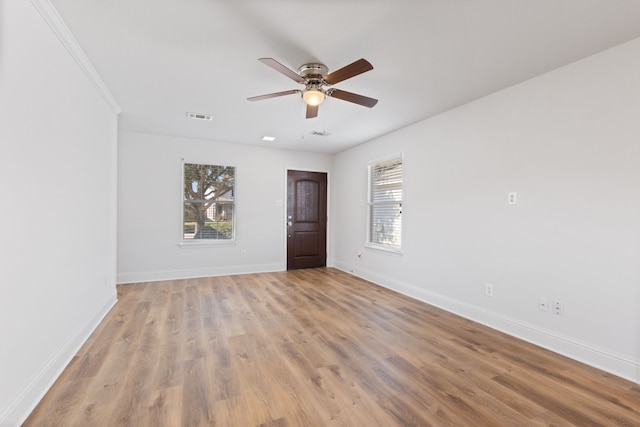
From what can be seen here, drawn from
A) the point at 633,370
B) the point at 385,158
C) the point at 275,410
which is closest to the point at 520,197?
the point at 633,370

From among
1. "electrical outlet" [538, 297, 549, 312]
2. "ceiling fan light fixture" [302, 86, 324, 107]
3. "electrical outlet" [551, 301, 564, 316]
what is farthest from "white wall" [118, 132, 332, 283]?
"electrical outlet" [551, 301, 564, 316]

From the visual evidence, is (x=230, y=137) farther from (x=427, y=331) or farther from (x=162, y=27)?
(x=427, y=331)

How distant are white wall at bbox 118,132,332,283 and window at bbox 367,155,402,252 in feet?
5.98

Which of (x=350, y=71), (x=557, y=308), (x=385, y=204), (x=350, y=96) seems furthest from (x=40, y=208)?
(x=385, y=204)

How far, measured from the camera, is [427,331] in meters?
2.98

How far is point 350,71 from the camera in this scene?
2.26m

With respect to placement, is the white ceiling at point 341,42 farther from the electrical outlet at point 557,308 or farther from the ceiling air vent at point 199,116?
the electrical outlet at point 557,308

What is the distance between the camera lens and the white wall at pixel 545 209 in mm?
2252

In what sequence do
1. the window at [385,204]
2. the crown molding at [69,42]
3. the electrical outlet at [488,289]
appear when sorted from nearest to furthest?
the crown molding at [69,42]
the electrical outlet at [488,289]
the window at [385,204]

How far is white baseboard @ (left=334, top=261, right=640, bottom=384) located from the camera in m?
2.22

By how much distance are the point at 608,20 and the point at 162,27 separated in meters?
3.09

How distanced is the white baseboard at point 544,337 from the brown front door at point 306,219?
2.60 m

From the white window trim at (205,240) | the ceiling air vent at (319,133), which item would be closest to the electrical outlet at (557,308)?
the ceiling air vent at (319,133)

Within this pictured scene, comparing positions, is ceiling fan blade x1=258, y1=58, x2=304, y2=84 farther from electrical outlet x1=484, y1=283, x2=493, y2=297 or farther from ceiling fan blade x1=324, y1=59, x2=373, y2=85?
electrical outlet x1=484, y1=283, x2=493, y2=297
